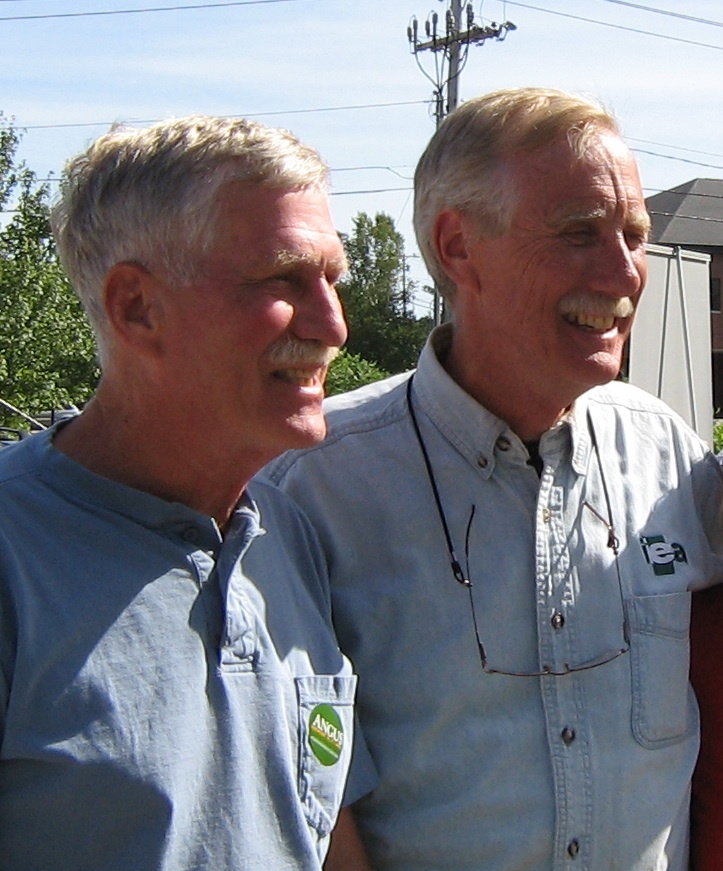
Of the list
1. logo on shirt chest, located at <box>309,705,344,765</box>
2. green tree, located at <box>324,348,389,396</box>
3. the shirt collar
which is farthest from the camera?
green tree, located at <box>324,348,389,396</box>

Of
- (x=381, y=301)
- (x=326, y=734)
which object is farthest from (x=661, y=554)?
(x=381, y=301)

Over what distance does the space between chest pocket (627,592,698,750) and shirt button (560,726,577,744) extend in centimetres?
14

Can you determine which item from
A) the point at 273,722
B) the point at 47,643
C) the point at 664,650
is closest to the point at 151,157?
the point at 47,643

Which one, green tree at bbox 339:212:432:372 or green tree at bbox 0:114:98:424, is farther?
green tree at bbox 339:212:432:372

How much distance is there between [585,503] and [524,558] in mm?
192

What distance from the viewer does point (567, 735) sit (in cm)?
232

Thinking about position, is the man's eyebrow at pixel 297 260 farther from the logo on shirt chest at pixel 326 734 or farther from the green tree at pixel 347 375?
the green tree at pixel 347 375

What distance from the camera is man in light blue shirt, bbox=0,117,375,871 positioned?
64.8 inches

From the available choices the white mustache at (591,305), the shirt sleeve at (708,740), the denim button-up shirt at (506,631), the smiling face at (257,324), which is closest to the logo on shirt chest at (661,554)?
the denim button-up shirt at (506,631)

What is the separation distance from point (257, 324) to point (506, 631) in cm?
87

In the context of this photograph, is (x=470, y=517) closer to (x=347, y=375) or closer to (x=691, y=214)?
(x=347, y=375)

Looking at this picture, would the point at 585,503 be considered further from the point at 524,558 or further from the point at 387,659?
the point at 387,659

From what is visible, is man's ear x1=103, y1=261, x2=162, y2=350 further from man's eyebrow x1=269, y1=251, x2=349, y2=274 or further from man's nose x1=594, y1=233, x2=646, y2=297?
man's nose x1=594, y1=233, x2=646, y2=297

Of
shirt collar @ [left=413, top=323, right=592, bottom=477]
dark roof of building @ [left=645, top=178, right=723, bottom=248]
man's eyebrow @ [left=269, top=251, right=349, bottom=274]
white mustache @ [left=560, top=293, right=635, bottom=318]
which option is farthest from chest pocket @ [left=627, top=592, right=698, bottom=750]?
dark roof of building @ [left=645, top=178, right=723, bottom=248]
